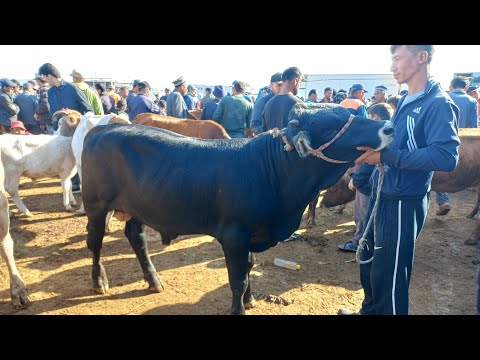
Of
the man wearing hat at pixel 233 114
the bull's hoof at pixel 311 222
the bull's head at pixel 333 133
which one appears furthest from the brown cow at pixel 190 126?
the bull's head at pixel 333 133

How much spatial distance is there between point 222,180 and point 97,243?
6.30 ft

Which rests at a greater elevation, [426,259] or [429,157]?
[429,157]

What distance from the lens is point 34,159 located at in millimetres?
6191

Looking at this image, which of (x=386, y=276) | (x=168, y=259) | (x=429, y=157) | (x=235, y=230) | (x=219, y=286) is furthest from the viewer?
(x=168, y=259)

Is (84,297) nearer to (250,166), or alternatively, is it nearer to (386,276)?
(250,166)

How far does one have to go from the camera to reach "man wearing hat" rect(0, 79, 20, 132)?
9.73 m

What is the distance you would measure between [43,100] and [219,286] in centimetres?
866

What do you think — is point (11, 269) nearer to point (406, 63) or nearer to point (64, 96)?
point (64, 96)

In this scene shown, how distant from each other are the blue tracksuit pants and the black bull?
53cm

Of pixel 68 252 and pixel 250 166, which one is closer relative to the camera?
pixel 250 166

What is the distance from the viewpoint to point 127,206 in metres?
3.47

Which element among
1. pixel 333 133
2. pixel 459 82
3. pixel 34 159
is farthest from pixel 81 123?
pixel 459 82

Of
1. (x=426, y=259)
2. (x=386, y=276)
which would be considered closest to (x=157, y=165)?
(x=386, y=276)

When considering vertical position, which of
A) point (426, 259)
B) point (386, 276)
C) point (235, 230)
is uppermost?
point (235, 230)
